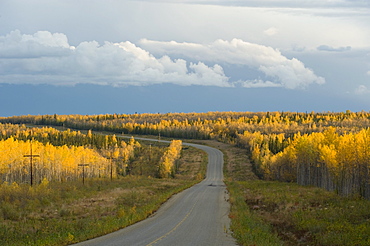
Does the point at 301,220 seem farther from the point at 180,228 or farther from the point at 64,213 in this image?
the point at 64,213

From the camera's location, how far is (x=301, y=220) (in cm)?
4012

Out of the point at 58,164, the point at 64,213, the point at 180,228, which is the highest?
the point at 180,228

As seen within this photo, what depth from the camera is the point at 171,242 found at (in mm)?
26078

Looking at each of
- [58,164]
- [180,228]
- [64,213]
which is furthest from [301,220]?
[58,164]

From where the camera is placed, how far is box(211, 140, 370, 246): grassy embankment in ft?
100

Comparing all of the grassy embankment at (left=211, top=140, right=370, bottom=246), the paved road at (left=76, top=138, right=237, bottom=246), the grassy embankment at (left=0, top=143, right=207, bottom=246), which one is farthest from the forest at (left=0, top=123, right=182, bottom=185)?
the grassy embankment at (left=211, top=140, right=370, bottom=246)

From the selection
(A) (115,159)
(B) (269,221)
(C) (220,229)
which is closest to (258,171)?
(A) (115,159)

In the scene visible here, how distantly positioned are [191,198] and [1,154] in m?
67.8

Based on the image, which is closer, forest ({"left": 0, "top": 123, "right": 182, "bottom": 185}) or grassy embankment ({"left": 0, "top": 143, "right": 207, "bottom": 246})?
grassy embankment ({"left": 0, "top": 143, "right": 207, "bottom": 246})

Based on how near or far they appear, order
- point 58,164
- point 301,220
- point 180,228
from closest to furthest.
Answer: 1. point 180,228
2. point 301,220
3. point 58,164

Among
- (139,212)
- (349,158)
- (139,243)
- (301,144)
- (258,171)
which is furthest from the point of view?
(258,171)

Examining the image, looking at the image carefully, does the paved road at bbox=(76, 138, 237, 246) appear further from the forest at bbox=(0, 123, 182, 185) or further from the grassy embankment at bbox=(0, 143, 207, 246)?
the forest at bbox=(0, 123, 182, 185)

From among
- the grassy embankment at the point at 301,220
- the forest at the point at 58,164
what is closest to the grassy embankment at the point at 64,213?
the grassy embankment at the point at 301,220

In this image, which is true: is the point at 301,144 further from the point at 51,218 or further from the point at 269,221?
the point at 51,218
